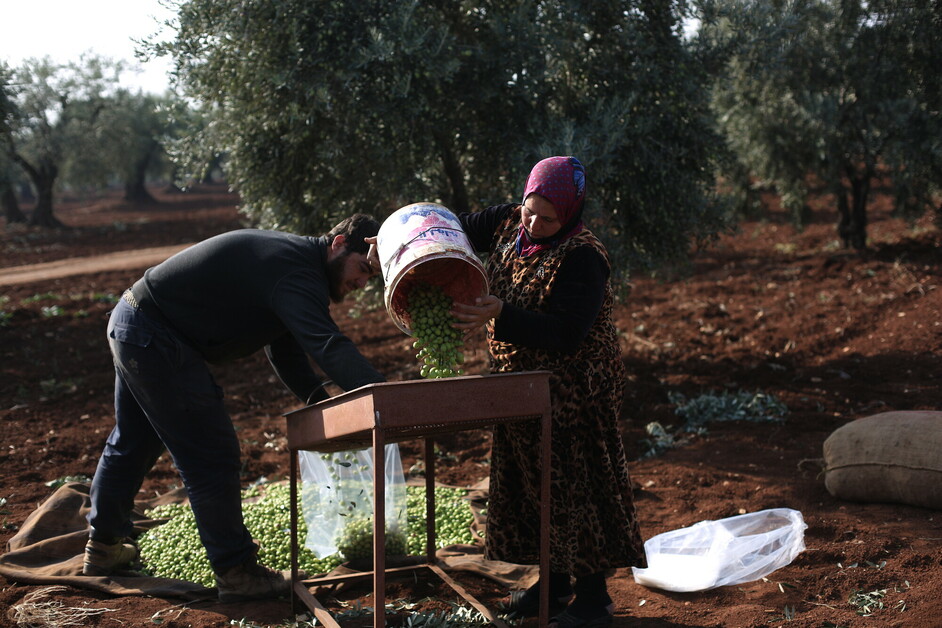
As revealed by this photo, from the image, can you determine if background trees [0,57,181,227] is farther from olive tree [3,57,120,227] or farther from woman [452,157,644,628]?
woman [452,157,644,628]

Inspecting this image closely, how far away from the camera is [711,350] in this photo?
8383mm

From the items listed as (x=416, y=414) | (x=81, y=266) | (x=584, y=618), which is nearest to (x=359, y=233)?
(x=416, y=414)

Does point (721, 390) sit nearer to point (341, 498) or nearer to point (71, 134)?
point (341, 498)

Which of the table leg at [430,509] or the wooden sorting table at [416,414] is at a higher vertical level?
the wooden sorting table at [416,414]

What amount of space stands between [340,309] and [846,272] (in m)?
6.67

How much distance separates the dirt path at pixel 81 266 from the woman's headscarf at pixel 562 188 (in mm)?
13698

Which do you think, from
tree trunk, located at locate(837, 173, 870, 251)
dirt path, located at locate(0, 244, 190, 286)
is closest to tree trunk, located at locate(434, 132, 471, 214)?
tree trunk, located at locate(837, 173, 870, 251)

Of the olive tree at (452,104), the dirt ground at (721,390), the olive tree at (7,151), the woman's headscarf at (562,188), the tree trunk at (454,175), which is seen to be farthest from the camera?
the olive tree at (7,151)

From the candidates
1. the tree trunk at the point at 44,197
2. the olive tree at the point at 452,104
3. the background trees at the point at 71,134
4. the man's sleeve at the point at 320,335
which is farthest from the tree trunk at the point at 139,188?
the man's sleeve at the point at 320,335

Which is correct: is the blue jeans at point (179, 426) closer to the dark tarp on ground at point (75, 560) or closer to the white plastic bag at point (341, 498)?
the dark tarp on ground at point (75, 560)

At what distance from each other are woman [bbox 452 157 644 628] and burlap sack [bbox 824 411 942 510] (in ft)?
5.89

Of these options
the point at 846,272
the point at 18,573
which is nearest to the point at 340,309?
the point at 846,272

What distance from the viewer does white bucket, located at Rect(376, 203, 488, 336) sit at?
2.88m

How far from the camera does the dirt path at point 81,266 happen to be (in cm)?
1523
